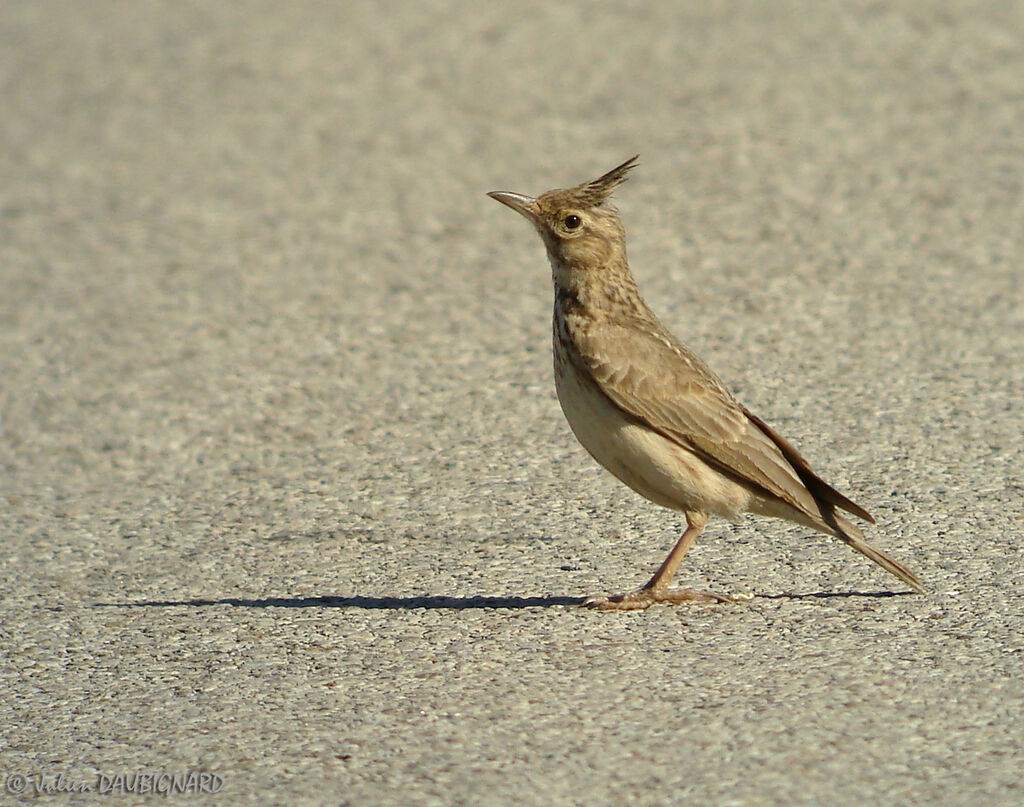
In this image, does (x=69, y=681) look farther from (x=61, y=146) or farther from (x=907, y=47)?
(x=907, y=47)

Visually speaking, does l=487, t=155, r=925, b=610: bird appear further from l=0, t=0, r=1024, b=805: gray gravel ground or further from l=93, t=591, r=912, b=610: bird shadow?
l=0, t=0, r=1024, b=805: gray gravel ground

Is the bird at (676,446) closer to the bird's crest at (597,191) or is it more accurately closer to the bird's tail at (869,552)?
the bird's tail at (869,552)

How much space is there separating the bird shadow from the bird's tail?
0.16 m

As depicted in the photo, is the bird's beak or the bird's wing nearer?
the bird's wing

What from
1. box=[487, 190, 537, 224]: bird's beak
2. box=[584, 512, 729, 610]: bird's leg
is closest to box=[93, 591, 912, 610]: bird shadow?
box=[584, 512, 729, 610]: bird's leg

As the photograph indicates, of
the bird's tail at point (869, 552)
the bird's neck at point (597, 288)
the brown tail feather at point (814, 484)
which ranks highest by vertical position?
the bird's neck at point (597, 288)

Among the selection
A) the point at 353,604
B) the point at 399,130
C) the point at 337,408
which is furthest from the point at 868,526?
the point at 399,130

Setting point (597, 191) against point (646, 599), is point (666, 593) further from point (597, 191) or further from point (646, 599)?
point (597, 191)

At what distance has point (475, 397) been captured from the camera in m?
8.21

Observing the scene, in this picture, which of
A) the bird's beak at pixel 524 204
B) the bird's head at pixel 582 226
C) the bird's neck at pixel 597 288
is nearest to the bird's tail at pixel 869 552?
the bird's neck at pixel 597 288

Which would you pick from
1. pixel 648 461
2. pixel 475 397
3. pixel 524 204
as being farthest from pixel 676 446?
pixel 475 397

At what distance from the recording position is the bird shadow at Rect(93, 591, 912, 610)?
18.9ft

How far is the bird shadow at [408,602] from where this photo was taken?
18.9 feet

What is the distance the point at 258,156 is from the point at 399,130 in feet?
3.51
